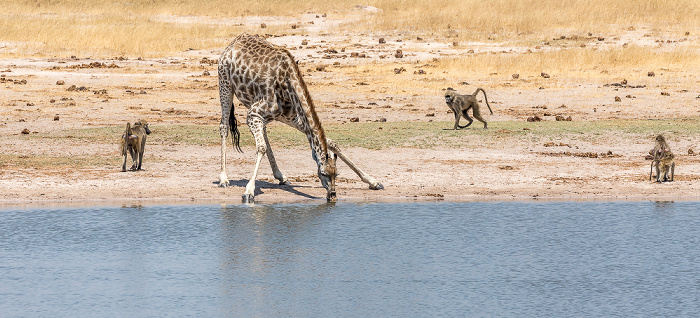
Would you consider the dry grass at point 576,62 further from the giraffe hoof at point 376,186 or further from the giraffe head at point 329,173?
the giraffe head at point 329,173

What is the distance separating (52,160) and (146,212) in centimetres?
538

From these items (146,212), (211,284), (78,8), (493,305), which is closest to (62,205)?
(146,212)

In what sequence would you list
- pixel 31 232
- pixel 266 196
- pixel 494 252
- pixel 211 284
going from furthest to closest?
pixel 266 196
pixel 31 232
pixel 494 252
pixel 211 284

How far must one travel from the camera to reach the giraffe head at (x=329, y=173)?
1491 centimetres

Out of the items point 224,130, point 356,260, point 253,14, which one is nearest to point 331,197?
point 224,130

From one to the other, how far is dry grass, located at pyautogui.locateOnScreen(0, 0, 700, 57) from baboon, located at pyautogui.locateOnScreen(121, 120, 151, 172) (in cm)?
2085

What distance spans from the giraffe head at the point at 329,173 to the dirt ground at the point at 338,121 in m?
0.76

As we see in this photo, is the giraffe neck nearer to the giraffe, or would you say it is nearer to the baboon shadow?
the giraffe

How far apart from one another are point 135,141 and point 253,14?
3288 centimetres

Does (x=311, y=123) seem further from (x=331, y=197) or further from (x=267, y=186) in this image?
(x=267, y=186)

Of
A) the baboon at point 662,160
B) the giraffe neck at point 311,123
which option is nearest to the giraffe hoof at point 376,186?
the giraffe neck at point 311,123

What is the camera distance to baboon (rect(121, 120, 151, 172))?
17250mm

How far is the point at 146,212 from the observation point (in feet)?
47.5

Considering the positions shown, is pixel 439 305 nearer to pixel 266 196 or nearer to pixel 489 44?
pixel 266 196
